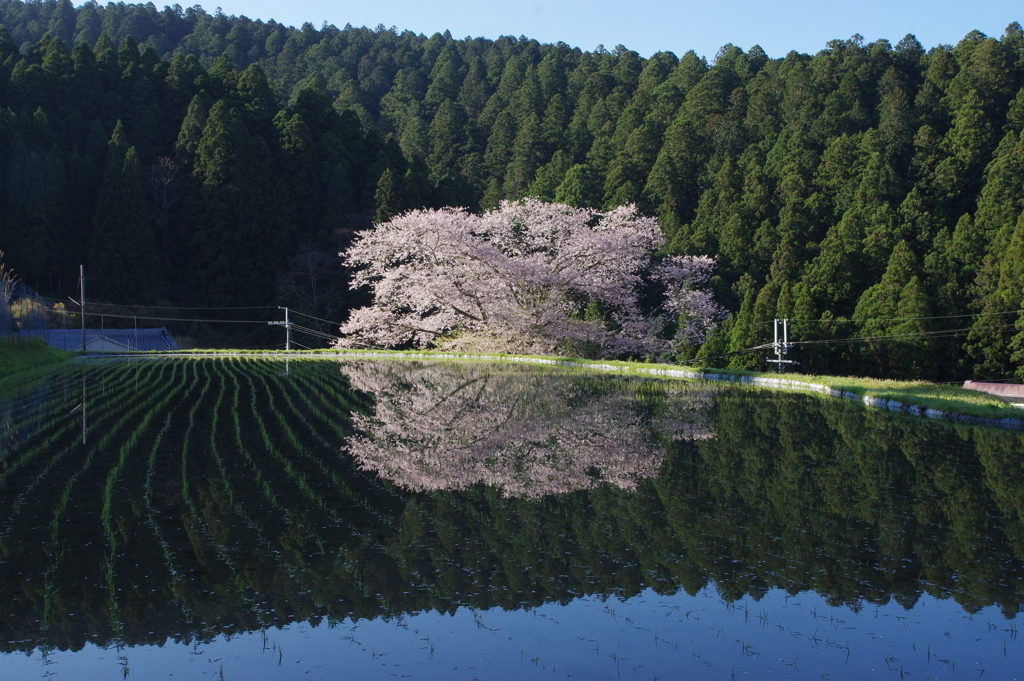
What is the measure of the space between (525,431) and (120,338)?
34486 mm

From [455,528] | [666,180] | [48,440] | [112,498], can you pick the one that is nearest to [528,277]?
[48,440]

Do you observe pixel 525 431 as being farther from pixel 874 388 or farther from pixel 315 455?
pixel 874 388

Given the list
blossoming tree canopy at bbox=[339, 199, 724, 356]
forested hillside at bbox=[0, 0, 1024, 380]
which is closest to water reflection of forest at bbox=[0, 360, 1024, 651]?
blossoming tree canopy at bbox=[339, 199, 724, 356]

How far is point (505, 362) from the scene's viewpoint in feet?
76.4

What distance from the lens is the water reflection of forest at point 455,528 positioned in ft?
14.6

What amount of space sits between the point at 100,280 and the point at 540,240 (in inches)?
1052

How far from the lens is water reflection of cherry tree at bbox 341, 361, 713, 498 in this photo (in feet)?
25.0

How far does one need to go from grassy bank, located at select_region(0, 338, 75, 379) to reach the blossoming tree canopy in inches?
385

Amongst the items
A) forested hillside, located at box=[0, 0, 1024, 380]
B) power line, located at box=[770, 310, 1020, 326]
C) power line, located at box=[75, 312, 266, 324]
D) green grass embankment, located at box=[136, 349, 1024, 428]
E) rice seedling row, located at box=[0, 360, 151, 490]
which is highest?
forested hillside, located at box=[0, 0, 1024, 380]

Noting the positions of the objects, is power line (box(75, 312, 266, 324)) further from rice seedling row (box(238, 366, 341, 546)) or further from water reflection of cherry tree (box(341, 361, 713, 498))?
rice seedling row (box(238, 366, 341, 546))

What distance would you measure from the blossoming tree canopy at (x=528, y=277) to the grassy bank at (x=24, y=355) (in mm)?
9779

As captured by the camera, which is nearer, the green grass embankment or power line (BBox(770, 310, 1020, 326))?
the green grass embankment

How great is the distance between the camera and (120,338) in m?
39.1

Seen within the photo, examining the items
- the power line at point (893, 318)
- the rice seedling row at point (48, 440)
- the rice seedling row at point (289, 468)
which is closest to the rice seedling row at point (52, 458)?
the rice seedling row at point (48, 440)
